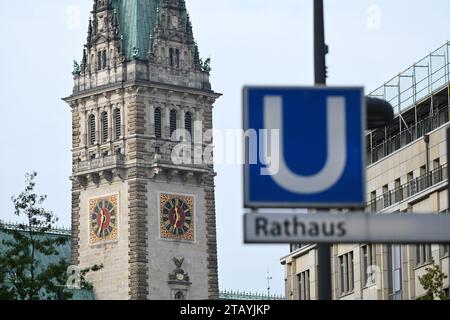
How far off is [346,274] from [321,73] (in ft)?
263

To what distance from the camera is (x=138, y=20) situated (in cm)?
18825

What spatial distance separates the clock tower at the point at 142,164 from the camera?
181 meters

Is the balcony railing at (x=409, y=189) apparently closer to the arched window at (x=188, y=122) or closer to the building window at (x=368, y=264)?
the building window at (x=368, y=264)

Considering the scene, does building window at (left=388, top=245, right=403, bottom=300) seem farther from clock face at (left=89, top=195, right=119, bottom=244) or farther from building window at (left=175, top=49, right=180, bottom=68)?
building window at (left=175, top=49, right=180, bottom=68)

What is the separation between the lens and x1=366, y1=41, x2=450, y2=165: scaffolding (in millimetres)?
97500

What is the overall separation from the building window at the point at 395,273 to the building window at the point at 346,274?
Answer: 15.9ft

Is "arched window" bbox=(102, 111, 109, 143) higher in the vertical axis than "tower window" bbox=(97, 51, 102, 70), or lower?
lower

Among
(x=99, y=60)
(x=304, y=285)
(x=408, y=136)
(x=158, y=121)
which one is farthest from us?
(x=99, y=60)

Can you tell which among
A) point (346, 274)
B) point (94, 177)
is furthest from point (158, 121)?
point (346, 274)

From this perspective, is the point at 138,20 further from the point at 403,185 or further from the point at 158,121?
the point at 403,185

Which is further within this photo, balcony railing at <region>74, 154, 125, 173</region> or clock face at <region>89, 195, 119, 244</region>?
clock face at <region>89, 195, 119, 244</region>

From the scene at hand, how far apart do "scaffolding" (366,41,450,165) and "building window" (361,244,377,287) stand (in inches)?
246

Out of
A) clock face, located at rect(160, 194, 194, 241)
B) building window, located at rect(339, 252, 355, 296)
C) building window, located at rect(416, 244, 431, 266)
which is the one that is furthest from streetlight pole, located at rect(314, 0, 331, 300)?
clock face, located at rect(160, 194, 194, 241)
